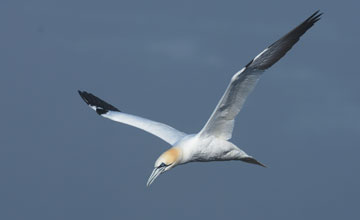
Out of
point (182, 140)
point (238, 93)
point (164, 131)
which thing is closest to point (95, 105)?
point (164, 131)

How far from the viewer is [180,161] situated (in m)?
14.2

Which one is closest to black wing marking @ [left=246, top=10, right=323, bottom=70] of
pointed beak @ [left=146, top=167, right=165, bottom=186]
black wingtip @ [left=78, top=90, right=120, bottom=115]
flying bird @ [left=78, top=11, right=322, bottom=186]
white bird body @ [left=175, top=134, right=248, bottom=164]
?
flying bird @ [left=78, top=11, right=322, bottom=186]

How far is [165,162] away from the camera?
13.9 m

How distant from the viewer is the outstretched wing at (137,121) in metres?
15.9

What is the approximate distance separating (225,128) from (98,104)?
5753 millimetres

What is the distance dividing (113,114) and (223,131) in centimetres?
439

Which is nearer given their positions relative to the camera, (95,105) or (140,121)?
(140,121)

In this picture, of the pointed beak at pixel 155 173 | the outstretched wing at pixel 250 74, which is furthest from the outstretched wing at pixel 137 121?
the outstretched wing at pixel 250 74

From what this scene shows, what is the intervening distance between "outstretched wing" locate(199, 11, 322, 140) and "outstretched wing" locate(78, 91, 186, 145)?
78.4 inches

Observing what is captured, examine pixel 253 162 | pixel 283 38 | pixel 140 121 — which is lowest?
pixel 253 162

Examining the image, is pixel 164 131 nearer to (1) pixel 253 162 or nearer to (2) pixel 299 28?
(1) pixel 253 162

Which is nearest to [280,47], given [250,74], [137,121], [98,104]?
[250,74]

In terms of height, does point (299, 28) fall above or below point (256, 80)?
above

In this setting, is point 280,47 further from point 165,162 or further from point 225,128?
point 165,162
